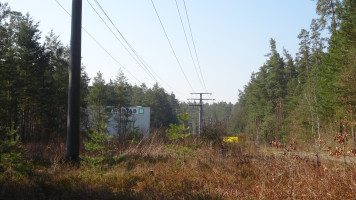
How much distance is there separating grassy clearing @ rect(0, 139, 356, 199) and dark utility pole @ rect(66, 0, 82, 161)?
581mm

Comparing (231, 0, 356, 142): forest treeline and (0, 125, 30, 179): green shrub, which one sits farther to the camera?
(231, 0, 356, 142): forest treeline

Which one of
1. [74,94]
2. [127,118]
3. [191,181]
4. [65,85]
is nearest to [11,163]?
[74,94]

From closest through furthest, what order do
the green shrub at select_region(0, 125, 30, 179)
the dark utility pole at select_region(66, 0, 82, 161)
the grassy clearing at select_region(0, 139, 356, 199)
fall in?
the grassy clearing at select_region(0, 139, 356, 199)
the green shrub at select_region(0, 125, 30, 179)
the dark utility pole at select_region(66, 0, 82, 161)

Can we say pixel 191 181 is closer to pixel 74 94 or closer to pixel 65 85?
pixel 74 94

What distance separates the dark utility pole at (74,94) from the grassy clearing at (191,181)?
0.58 m

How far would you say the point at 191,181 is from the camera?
22.7 feet

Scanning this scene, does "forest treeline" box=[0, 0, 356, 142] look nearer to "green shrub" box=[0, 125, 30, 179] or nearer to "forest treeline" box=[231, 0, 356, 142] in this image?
"forest treeline" box=[231, 0, 356, 142]

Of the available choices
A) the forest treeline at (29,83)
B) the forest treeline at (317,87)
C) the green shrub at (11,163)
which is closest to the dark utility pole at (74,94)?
the green shrub at (11,163)

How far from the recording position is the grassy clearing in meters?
5.36

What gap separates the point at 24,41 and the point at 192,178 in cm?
2309

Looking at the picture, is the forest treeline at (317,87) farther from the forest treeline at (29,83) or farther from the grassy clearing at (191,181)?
the forest treeline at (29,83)

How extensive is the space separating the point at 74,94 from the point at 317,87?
29.1 m

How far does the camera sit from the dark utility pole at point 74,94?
8.31 metres

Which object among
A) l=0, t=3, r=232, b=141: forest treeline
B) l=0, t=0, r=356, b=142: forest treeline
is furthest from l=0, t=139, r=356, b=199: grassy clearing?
l=0, t=3, r=232, b=141: forest treeline
